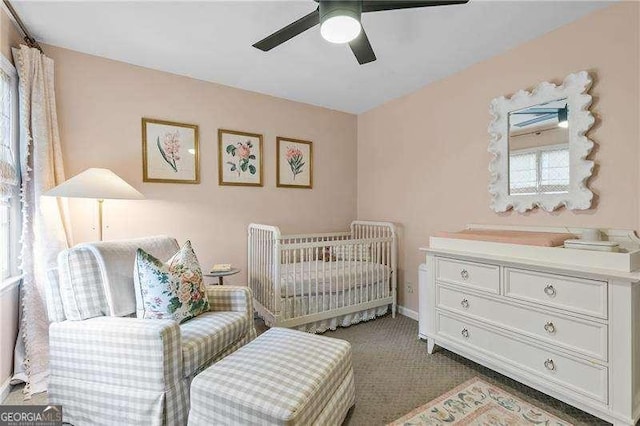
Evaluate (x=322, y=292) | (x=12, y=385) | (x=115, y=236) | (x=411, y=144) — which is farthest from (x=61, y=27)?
(x=411, y=144)

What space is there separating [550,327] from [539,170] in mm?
1110

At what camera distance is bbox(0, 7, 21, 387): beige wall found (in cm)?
187

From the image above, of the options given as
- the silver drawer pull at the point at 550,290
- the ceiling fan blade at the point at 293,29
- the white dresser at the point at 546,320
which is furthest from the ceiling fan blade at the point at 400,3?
the silver drawer pull at the point at 550,290

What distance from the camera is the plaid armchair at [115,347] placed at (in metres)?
1.49

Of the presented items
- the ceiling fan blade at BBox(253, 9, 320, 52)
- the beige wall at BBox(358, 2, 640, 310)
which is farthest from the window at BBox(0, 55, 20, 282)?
the beige wall at BBox(358, 2, 640, 310)

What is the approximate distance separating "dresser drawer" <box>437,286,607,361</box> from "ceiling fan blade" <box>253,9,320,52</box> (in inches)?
77.2

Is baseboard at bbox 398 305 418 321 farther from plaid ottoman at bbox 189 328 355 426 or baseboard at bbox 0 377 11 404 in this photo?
baseboard at bbox 0 377 11 404

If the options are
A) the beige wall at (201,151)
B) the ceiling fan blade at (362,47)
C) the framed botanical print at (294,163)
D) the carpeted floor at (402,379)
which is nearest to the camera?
the ceiling fan blade at (362,47)

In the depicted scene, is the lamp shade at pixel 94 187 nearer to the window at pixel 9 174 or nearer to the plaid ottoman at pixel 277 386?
the window at pixel 9 174

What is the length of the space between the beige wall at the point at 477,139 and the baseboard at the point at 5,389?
10.5 ft

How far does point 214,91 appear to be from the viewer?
2963 mm

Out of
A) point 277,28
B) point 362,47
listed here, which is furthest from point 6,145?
point 362,47

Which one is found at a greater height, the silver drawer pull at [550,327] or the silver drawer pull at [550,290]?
the silver drawer pull at [550,290]

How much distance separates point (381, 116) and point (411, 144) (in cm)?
60
